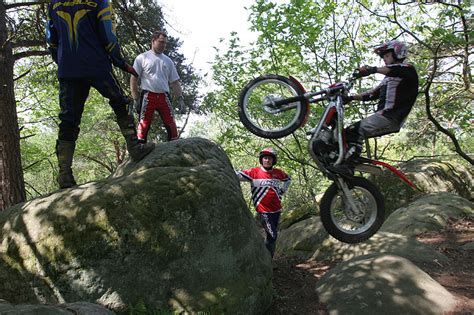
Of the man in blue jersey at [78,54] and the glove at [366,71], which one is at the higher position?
the man in blue jersey at [78,54]

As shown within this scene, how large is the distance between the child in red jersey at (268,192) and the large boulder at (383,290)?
1.31m

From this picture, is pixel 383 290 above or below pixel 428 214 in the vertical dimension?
below

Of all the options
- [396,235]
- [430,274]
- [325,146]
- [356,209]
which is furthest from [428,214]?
[325,146]

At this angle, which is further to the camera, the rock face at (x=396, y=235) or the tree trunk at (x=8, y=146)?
the rock face at (x=396, y=235)

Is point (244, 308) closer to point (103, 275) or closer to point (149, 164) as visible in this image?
point (103, 275)

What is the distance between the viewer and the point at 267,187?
20.5ft

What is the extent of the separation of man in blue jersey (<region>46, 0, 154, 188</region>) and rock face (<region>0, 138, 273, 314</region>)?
0.76 m

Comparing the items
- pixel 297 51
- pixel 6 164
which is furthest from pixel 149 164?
pixel 297 51

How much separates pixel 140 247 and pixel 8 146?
11.2ft

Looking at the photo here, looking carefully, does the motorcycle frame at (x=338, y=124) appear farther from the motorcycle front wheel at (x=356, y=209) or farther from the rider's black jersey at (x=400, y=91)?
the rider's black jersey at (x=400, y=91)

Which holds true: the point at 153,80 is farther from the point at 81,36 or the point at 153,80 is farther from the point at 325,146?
the point at 325,146

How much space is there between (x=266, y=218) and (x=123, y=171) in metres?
2.52

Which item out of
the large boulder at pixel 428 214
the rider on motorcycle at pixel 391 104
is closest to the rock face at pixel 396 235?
the large boulder at pixel 428 214

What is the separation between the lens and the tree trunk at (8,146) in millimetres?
5887
